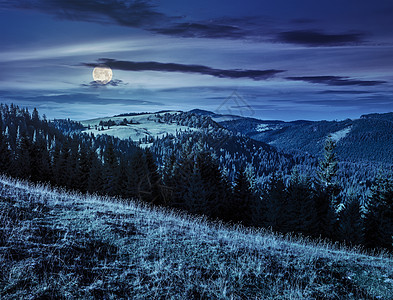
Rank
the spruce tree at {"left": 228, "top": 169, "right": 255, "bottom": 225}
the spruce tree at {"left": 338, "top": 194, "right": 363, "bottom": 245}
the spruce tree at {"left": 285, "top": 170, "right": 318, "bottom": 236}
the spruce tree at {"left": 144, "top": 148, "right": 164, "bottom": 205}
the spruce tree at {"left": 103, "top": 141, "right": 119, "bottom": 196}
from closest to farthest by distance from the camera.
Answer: the spruce tree at {"left": 338, "top": 194, "right": 363, "bottom": 245}, the spruce tree at {"left": 285, "top": 170, "right": 318, "bottom": 236}, the spruce tree at {"left": 144, "top": 148, "right": 164, "bottom": 205}, the spruce tree at {"left": 228, "top": 169, "right": 255, "bottom": 225}, the spruce tree at {"left": 103, "top": 141, "right": 119, "bottom": 196}

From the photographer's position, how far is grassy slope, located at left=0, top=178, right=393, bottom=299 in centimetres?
721

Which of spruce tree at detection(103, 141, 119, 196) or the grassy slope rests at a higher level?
the grassy slope

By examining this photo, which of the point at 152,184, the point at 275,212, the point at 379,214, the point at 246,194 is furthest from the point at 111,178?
the point at 379,214

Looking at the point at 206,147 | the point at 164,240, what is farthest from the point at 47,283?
the point at 206,147

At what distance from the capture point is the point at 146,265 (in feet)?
28.4

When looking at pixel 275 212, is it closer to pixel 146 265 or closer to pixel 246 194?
pixel 246 194

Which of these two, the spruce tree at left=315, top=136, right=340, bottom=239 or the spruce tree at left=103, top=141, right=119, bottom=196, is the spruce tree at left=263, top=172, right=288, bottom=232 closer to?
the spruce tree at left=315, top=136, right=340, bottom=239

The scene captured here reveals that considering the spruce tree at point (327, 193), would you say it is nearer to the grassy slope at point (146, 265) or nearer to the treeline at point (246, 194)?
the treeline at point (246, 194)

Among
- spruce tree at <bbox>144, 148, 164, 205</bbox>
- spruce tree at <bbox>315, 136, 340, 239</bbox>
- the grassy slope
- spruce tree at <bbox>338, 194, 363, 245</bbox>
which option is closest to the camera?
the grassy slope

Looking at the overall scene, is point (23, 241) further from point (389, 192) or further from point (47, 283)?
point (389, 192)

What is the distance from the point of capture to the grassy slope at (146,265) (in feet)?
23.7

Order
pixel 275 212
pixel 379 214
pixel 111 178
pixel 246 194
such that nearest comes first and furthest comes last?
pixel 275 212 → pixel 379 214 → pixel 246 194 → pixel 111 178

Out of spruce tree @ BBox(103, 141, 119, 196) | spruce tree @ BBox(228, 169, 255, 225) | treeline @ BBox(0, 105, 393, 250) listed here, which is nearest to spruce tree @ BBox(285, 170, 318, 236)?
treeline @ BBox(0, 105, 393, 250)

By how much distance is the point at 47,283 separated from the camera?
6883mm
